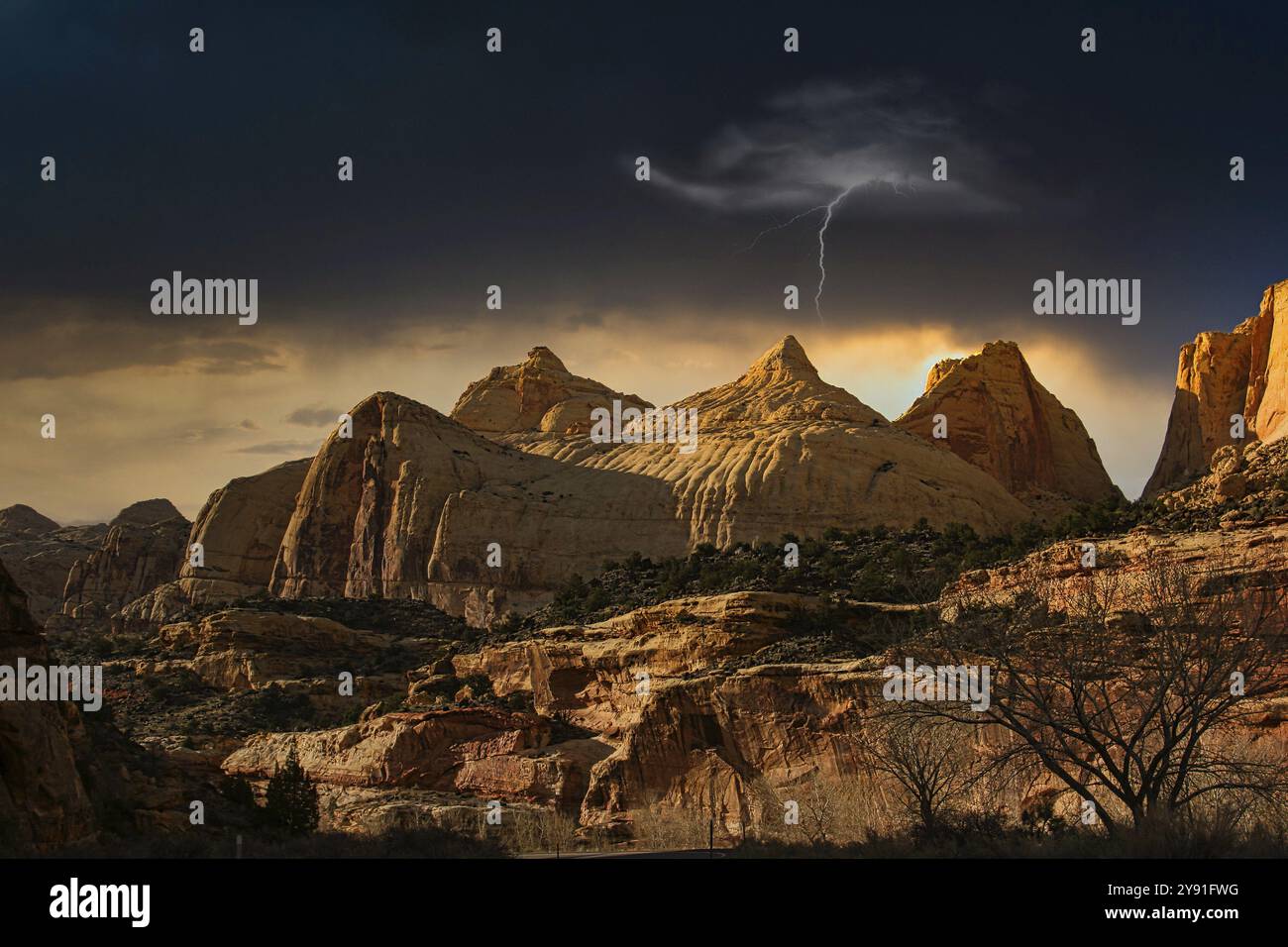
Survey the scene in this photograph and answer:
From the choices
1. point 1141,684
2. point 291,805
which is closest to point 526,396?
point 291,805

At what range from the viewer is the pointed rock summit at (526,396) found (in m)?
147

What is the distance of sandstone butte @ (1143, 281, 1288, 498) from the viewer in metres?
85.1

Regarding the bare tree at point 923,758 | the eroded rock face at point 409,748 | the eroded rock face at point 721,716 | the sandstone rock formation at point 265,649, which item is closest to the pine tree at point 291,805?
the eroded rock face at point 409,748

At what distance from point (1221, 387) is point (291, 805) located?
73438mm

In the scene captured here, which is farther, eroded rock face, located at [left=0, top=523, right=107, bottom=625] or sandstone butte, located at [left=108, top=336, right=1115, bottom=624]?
eroded rock face, located at [left=0, top=523, right=107, bottom=625]

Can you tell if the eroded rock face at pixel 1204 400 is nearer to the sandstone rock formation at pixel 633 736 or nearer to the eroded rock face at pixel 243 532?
the sandstone rock formation at pixel 633 736

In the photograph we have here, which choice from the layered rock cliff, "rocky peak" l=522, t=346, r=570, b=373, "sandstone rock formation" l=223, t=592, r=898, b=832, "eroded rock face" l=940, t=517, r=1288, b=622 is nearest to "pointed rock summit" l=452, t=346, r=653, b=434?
"rocky peak" l=522, t=346, r=570, b=373

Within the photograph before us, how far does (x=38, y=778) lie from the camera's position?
2516 centimetres

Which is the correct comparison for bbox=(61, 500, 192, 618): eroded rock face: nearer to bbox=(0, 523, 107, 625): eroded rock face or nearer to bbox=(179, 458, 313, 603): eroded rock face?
bbox=(0, 523, 107, 625): eroded rock face

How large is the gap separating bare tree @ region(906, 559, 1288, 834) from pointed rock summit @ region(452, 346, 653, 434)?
10719 cm

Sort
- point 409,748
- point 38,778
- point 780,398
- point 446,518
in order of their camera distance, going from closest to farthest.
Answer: point 38,778, point 409,748, point 446,518, point 780,398

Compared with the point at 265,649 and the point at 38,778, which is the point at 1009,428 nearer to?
the point at 265,649

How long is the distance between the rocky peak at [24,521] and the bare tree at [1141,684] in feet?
525
